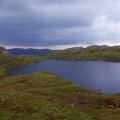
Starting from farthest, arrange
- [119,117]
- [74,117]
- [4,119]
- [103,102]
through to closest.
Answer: [103,102]
[119,117]
[74,117]
[4,119]

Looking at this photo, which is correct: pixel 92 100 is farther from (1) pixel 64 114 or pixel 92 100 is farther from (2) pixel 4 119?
(2) pixel 4 119

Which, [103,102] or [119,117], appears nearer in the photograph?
[119,117]

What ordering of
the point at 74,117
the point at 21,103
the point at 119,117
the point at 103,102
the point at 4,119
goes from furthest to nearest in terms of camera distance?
the point at 103,102 < the point at 21,103 < the point at 119,117 < the point at 74,117 < the point at 4,119

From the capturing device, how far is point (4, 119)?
38.7 m

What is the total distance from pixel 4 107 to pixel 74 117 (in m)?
12.4

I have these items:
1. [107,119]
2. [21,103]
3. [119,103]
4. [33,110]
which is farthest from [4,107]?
[119,103]

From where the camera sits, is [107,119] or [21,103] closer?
[107,119]

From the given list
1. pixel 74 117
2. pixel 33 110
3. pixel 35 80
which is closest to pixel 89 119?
pixel 74 117

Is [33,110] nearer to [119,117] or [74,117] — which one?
[74,117]

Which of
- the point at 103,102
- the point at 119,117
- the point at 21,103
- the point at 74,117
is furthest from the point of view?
the point at 103,102

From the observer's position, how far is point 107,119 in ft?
140

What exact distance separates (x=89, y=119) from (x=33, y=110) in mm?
8535

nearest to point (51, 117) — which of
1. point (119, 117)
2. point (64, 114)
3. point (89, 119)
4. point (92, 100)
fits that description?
point (64, 114)

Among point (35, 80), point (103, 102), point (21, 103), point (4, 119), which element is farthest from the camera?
point (35, 80)
